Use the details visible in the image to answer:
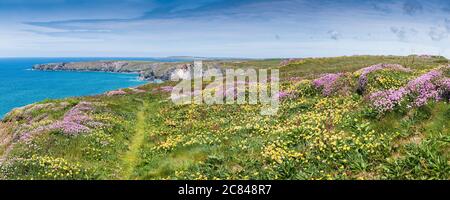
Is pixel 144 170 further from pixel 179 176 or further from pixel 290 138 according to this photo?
pixel 290 138

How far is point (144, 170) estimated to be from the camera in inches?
599

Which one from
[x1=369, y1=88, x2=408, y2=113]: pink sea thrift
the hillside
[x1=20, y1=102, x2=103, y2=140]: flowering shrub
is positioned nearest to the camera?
the hillside

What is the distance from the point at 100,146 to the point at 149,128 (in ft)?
24.8

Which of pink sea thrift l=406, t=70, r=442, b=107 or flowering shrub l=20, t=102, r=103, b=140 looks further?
flowering shrub l=20, t=102, r=103, b=140

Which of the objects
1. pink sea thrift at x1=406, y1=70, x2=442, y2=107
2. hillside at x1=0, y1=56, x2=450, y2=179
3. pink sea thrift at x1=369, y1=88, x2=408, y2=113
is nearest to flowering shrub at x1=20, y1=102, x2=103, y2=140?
hillside at x1=0, y1=56, x2=450, y2=179

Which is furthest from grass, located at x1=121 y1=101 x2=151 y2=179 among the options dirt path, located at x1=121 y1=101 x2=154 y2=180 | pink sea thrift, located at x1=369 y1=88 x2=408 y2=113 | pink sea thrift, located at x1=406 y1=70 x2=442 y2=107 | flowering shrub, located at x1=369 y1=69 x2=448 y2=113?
pink sea thrift, located at x1=406 y1=70 x2=442 y2=107

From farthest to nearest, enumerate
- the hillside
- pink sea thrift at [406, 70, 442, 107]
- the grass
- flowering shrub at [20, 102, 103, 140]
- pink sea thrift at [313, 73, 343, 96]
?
pink sea thrift at [313, 73, 343, 96]
flowering shrub at [20, 102, 103, 140]
the grass
pink sea thrift at [406, 70, 442, 107]
the hillside

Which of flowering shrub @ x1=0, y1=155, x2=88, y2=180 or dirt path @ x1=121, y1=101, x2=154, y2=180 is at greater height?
flowering shrub @ x1=0, y1=155, x2=88, y2=180

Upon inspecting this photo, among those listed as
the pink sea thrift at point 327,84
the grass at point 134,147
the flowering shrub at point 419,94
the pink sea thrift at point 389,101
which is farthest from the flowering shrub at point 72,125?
the flowering shrub at point 419,94

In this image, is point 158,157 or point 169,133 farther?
point 169,133

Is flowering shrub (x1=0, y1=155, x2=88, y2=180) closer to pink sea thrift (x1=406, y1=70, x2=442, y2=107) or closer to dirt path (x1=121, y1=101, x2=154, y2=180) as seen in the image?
dirt path (x1=121, y1=101, x2=154, y2=180)

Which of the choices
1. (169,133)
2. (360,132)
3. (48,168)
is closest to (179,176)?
(48,168)

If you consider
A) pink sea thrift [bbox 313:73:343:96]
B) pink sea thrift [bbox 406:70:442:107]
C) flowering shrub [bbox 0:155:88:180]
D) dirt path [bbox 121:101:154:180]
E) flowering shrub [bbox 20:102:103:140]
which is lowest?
dirt path [bbox 121:101:154:180]
